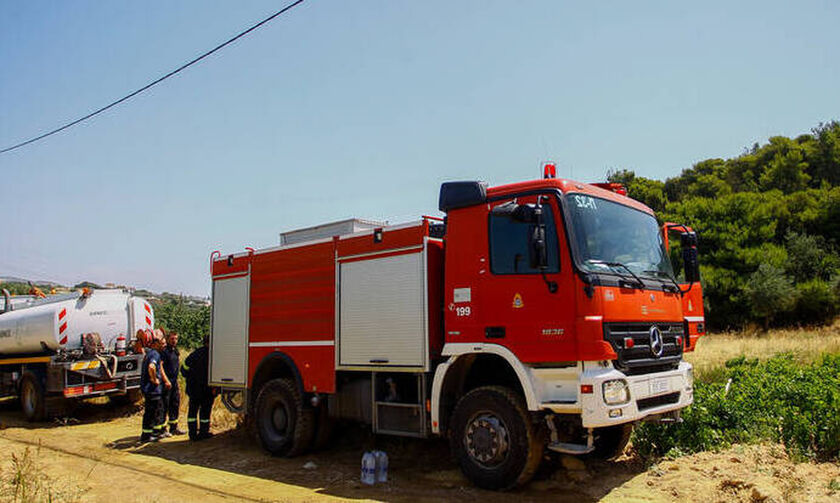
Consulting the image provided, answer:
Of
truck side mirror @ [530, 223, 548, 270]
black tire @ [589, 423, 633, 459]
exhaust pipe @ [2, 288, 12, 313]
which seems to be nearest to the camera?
truck side mirror @ [530, 223, 548, 270]

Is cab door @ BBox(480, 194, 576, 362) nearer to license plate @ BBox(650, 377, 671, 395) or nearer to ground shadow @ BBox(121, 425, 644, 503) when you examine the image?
license plate @ BBox(650, 377, 671, 395)

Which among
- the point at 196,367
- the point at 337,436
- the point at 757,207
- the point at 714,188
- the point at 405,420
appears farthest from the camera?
the point at 714,188

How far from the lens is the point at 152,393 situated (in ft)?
34.5

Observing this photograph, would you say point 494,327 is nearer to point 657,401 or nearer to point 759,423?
point 657,401

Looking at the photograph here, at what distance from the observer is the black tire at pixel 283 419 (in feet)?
28.4

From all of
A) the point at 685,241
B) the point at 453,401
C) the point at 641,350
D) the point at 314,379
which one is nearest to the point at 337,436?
the point at 314,379

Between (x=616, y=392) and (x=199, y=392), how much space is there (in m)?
7.48

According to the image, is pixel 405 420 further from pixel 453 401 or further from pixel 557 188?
pixel 557 188

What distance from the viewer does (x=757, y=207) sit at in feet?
131

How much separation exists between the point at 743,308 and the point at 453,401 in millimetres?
33809

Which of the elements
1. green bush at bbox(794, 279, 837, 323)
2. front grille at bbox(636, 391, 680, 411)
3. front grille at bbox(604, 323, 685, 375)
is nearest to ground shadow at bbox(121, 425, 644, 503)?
front grille at bbox(636, 391, 680, 411)

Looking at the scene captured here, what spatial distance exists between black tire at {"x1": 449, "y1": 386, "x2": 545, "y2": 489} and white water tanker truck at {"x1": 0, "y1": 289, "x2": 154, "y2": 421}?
9.59m

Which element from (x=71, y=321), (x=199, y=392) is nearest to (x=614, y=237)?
(x=199, y=392)

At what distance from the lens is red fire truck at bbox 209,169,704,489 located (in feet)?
19.4
